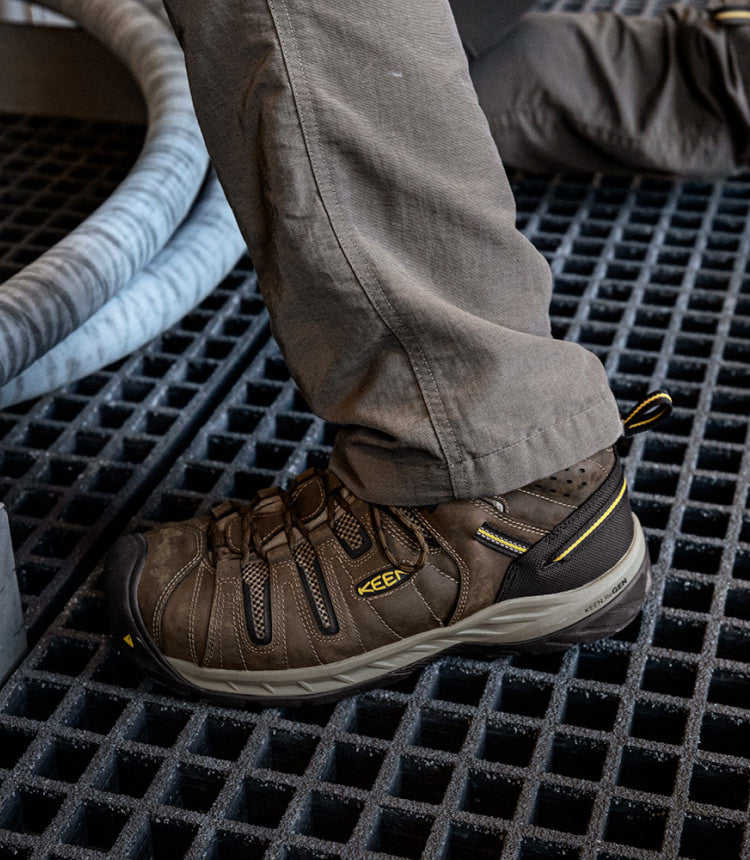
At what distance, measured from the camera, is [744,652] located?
3.86 feet

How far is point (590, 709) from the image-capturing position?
3.71ft

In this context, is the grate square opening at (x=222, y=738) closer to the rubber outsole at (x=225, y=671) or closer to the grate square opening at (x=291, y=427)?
the rubber outsole at (x=225, y=671)

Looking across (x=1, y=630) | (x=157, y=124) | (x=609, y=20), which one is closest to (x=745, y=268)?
(x=609, y=20)

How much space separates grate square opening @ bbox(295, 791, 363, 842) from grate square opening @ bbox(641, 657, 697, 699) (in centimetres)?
34

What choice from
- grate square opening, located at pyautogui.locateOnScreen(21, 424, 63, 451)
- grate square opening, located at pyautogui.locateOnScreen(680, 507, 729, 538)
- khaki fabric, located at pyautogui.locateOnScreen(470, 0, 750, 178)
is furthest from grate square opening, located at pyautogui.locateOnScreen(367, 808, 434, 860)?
khaki fabric, located at pyautogui.locateOnScreen(470, 0, 750, 178)

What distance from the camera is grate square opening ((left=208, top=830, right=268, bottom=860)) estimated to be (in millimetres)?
984

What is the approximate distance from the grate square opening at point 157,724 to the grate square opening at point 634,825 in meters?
0.43

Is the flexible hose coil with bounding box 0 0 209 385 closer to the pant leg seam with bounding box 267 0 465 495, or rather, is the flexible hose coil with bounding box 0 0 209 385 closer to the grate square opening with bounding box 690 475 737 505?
the pant leg seam with bounding box 267 0 465 495

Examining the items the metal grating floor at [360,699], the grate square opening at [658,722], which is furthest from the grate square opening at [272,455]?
the grate square opening at [658,722]

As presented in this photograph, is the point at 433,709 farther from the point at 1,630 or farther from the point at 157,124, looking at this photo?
the point at 157,124

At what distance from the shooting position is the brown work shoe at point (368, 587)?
1064 mm

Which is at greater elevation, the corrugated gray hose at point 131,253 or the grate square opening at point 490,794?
the corrugated gray hose at point 131,253

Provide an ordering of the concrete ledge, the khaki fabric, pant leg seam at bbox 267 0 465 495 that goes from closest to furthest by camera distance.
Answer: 1. pant leg seam at bbox 267 0 465 495
2. the khaki fabric
3. the concrete ledge

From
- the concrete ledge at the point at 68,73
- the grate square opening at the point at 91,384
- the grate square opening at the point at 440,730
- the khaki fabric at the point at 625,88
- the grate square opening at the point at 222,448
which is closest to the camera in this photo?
the grate square opening at the point at 440,730
